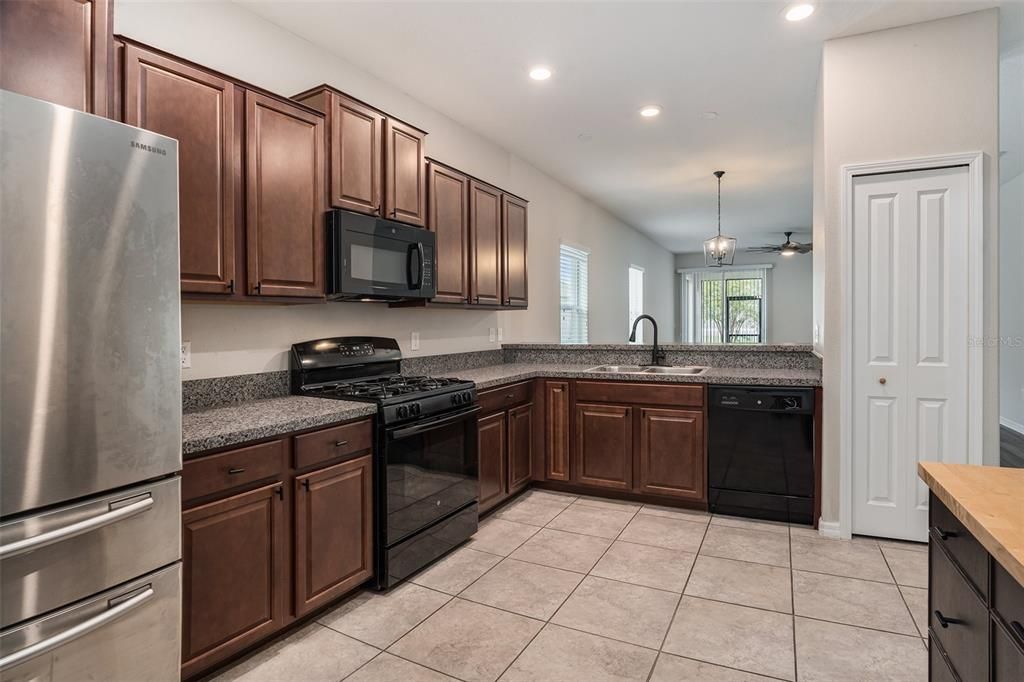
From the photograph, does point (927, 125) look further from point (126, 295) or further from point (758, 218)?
point (758, 218)

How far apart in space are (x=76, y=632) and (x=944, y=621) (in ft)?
7.13

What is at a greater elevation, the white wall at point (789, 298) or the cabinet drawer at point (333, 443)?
the white wall at point (789, 298)

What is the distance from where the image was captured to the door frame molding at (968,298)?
2828mm

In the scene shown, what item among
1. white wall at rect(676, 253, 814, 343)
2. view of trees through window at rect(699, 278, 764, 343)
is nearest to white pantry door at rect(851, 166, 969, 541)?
white wall at rect(676, 253, 814, 343)

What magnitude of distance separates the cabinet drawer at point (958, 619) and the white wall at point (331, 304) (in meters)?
2.70

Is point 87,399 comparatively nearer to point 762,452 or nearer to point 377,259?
point 377,259

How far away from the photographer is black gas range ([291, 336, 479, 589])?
250 centimetres

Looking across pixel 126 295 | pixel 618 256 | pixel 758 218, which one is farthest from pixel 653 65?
pixel 758 218

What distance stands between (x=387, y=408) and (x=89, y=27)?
165 cm

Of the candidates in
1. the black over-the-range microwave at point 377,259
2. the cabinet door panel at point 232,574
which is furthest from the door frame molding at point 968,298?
the cabinet door panel at point 232,574

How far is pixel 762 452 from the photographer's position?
3418 mm

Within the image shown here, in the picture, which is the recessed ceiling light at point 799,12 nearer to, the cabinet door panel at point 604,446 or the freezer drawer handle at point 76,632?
the cabinet door panel at point 604,446

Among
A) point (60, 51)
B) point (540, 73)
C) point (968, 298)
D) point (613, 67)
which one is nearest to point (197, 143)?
point (60, 51)

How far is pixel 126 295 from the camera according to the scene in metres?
1.46
